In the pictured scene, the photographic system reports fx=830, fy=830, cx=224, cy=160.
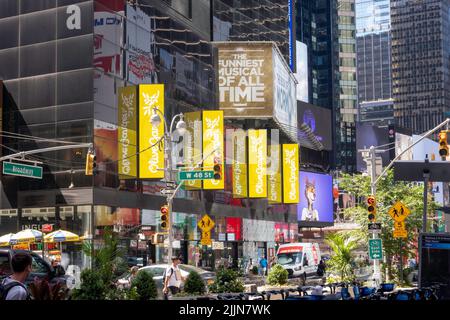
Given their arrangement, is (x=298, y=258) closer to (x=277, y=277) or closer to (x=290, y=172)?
(x=277, y=277)

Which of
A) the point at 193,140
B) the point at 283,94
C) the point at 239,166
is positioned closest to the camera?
the point at 193,140

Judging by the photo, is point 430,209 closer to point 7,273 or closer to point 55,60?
point 55,60

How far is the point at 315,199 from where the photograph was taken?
358 feet

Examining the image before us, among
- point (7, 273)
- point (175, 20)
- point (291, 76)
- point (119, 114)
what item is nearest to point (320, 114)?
point (291, 76)

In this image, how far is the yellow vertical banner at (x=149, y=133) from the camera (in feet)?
168

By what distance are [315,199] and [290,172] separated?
30.4m

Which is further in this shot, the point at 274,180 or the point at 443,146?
the point at 274,180

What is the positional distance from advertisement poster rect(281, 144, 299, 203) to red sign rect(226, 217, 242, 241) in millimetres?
7426

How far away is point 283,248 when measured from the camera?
60562 millimetres

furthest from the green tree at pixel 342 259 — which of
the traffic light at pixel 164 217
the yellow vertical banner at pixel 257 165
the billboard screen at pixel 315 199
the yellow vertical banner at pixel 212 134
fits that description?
the billboard screen at pixel 315 199

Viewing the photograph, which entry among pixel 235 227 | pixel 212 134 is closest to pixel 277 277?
pixel 212 134

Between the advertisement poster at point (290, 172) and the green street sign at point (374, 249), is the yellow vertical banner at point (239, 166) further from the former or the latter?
the green street sign at point (374, 249)

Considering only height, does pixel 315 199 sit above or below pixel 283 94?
below
